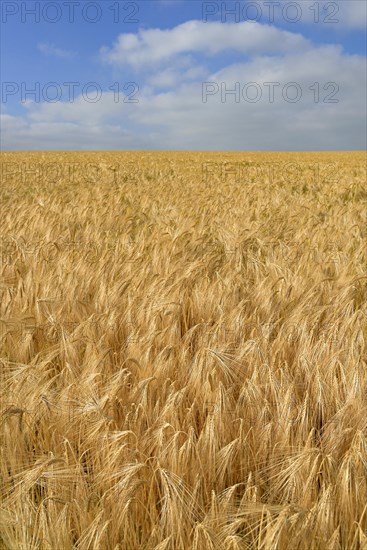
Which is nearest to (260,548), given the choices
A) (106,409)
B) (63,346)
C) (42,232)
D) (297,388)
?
(106,409)

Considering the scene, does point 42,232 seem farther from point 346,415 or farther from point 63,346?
point 346,415

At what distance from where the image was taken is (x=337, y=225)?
551 cm

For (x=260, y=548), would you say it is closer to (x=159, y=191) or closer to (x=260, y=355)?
(x=260, y=355)

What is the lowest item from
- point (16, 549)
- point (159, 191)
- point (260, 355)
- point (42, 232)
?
point (16, 549)

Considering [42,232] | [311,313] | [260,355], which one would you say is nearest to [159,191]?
[42,232]

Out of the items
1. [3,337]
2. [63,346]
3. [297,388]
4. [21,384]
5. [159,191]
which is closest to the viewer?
[21,384]

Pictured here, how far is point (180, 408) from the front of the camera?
5.68ft

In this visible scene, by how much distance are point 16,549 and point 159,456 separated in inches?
17.3

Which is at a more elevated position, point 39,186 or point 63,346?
point 39,186

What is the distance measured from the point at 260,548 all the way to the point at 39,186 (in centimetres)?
1041

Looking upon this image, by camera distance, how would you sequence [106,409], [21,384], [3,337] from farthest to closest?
[3,337]
[21,384]
[106,409]

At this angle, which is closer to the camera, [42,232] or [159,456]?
[159,456]

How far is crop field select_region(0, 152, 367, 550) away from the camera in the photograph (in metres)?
1.31

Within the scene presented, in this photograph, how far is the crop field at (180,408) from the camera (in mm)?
1307
